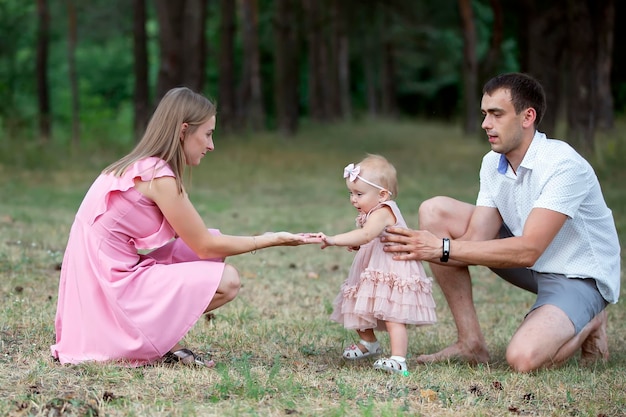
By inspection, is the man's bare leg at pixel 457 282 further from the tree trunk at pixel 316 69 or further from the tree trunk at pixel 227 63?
the tree trunk at pixel 316 69

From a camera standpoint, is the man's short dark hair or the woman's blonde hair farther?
the man's short dark hair

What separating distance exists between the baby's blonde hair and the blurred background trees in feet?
3.22

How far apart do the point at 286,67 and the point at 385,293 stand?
21.1 metres

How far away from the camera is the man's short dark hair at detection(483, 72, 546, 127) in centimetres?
517

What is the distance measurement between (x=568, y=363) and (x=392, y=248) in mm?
1382

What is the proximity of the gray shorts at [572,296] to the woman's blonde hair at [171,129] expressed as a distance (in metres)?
2.11

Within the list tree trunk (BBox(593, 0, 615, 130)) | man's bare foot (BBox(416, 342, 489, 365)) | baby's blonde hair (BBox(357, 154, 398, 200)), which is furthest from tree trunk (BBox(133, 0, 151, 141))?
baby's blonde hair (BBox(357, 154, 398, 200))

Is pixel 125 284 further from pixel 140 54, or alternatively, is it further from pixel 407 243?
pixel 140 54

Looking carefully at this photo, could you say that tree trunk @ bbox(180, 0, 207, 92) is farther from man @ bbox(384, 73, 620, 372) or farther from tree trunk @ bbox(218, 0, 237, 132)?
man @ bbox(384, 73, 620, 372)

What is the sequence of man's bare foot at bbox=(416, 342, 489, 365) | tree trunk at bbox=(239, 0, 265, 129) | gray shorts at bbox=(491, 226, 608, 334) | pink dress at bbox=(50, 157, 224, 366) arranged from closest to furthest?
pink dress at bbox=(50, 157, 224, 366), gray shorts at bbox=(491, 226, 608, 334), man's bare foot at bbox=(416, 342, 489, 365), tree trunk at bbox=(239, 0, 265, 129)

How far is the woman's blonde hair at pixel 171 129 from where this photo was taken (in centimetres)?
477

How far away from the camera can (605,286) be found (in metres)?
5.32

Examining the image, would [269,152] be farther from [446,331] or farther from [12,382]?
[12,382]

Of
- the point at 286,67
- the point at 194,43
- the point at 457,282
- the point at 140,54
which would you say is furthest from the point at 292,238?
the point at 286,67
